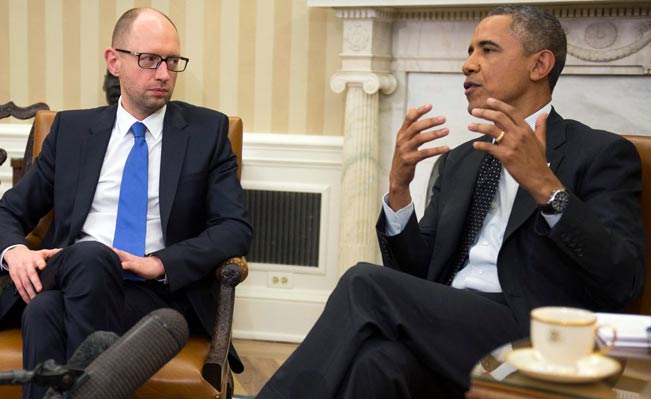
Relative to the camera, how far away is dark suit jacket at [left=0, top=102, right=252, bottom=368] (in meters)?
2.79

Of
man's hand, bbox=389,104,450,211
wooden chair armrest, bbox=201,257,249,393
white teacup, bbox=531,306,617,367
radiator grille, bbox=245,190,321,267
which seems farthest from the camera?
radiator grille, bbox=245,190,321,267

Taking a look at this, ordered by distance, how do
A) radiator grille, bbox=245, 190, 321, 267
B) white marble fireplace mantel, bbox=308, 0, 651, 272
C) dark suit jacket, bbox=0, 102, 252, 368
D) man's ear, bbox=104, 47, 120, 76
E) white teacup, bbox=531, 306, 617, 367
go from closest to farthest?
white teacup, bbox=531, 306, 617, 367
dark suit jacket, bbox=0, 102, 252, 368
man's ear, bbox=104, 47, 120, 76
white marble fireplace mantel, bbox=308, 0, 651, 272
radiator grille, bbox=245, 190, 321, 267

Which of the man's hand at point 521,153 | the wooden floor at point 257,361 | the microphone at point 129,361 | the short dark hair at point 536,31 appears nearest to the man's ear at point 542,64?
the short dark hair at point 536,31

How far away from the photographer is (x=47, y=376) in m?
1.54

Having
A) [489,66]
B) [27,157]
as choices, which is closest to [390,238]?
[489,66]

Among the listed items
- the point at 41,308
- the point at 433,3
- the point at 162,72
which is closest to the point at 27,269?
the point at 41,308

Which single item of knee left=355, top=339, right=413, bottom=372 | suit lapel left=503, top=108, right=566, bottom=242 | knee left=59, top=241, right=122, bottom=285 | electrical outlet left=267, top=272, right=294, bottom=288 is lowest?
electrical outlet left=267, top=272, right=294, bottom=288

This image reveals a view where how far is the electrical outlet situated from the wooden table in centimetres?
271

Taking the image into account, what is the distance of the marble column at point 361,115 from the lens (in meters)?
3.99

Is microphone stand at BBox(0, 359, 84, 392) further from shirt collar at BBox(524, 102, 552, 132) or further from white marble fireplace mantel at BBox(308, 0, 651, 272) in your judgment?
white marble fireplace mantel at BBox(308, 0, 651, 272)

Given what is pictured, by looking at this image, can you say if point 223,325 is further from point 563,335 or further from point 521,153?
point 563,335

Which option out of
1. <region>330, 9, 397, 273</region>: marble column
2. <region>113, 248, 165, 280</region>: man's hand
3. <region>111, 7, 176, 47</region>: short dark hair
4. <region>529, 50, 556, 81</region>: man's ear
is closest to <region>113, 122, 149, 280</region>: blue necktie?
<region>113, 248, 165, 280</region>: man's hand

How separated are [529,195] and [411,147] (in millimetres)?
325

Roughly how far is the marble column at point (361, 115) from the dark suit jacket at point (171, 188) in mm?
1106
